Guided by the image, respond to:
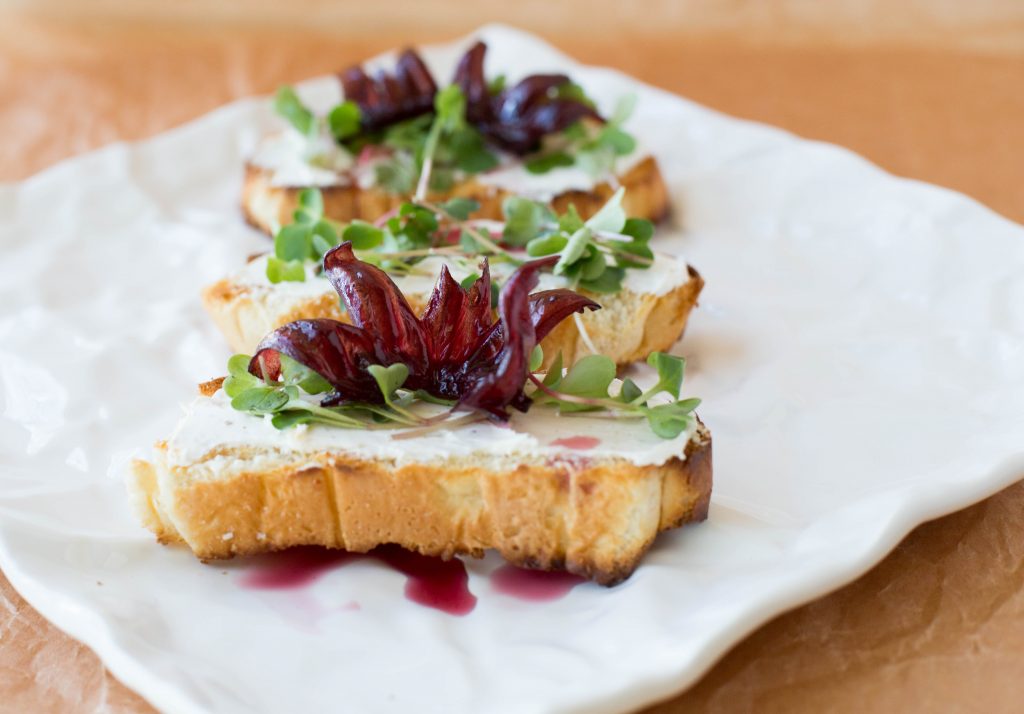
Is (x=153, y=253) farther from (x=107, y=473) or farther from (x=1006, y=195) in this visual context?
(x=1006, y=195)

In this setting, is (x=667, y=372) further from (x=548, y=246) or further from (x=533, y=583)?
(x=548, y=246)

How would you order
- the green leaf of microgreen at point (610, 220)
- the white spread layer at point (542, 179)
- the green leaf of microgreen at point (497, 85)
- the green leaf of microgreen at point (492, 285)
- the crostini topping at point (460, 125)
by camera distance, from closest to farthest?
1. the green leaf of microgreen at point (492, 285)
2. the green leaf of microgreen at point (610, 220)
3. the white spread layer at point (542, 179)
4. the crostini topping at point (460, 125)
5. the green leaf of microgreen at point (497, 85)

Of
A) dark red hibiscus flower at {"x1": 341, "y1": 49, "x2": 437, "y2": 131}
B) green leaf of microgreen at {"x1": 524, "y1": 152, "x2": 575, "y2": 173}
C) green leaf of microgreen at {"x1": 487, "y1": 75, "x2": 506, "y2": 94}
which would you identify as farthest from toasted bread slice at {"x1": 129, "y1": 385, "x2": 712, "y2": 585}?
green leaf of microgreen at {"x1": 487, "y1": 75, "x2": 506, "y2": 94}

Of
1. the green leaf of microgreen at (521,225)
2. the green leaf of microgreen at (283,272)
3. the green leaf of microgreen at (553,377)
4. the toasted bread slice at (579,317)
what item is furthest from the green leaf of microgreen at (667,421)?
the green leaf of microgreen at (283,272)

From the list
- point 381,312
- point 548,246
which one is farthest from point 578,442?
point 548,246

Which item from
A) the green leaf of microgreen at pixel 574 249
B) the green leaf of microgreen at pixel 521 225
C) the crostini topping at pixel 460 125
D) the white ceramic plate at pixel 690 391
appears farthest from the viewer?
the crostini topping at pixel 460 125

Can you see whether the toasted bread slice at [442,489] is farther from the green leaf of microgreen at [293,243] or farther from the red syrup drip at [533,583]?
the green leaf of microgreen at [293,243]

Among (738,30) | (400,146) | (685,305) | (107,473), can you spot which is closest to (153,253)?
(400,146)
